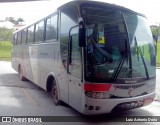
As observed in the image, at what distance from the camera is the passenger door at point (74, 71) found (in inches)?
223

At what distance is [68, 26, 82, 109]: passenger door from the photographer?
5.65 metres

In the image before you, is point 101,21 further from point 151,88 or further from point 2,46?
point 2,46

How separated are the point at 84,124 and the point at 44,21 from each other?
432 cm

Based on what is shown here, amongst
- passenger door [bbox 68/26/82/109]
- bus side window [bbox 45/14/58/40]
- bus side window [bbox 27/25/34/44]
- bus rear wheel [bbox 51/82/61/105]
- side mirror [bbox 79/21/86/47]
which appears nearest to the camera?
side mirror [bbox 79/21/86/47]

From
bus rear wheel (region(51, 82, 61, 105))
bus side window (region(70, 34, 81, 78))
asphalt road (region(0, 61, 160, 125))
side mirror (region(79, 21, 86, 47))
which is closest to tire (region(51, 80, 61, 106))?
bus rear wheel (region(51, 82, 61, 105))

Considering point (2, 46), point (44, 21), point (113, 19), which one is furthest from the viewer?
point (2, 46)

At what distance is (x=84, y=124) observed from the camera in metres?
5.87

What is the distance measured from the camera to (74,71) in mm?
5914

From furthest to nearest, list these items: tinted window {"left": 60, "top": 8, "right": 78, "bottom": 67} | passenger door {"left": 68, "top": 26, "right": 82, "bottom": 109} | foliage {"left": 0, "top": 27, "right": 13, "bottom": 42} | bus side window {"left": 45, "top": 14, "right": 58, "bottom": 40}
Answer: foliage {"left": 0, "top": 27, "right": 13, "bottom": 42} < bus side window {"left": 45, "top": 14, "right": 58, "bottom": 40} < tinted window {"left": 60, "top": 8, "right": 78, "bottom": 67} < passenger door {"left": 68, "top": 26, "right": 82, "bottom": 109}

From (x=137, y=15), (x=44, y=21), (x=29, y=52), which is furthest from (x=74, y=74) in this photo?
(x=29, y=52)

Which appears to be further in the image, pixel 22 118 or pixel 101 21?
pixel 22 118

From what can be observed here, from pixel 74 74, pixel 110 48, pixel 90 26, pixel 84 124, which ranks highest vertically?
pixel 90 26

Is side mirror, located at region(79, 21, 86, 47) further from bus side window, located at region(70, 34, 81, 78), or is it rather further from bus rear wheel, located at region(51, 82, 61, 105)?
bus rear wheel, located at region(51, 82, 61, 105)

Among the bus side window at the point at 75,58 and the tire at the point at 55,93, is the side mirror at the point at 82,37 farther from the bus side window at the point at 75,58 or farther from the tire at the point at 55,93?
the tire at the point at 55,93
